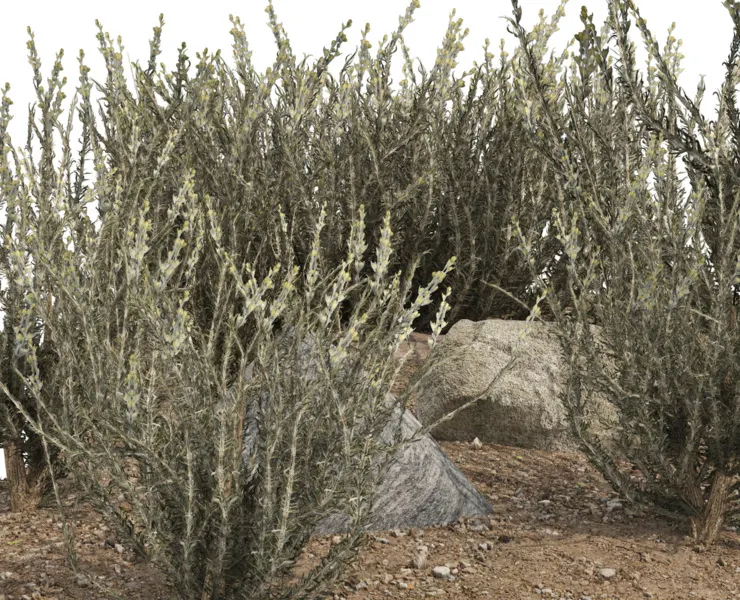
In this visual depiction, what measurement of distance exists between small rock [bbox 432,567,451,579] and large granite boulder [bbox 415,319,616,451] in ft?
4.83

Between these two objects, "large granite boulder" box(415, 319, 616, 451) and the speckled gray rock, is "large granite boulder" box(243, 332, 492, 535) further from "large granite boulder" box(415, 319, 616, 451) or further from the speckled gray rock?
"large granite boulder" box(415, 319, 616, 451)

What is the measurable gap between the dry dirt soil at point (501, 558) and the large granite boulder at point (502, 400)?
62 centimetres

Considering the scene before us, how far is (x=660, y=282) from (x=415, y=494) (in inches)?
59.1

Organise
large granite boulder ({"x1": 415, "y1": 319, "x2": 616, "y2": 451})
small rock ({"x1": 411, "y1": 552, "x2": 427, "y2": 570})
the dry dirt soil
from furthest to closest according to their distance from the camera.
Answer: large granite boulder ({"x1": 415, "y1": 319, "x2": 616, "y2": 451})
small rock ({"x1": 411, "y1": 552, "x2": 427, "y2": 570})
the dry dirt soil

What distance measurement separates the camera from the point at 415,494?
12.6 ft

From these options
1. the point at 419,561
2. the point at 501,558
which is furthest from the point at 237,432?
the point at 501,558

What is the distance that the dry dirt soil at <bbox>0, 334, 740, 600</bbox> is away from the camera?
3316 millimetres

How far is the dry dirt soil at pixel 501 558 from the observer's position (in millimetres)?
3316

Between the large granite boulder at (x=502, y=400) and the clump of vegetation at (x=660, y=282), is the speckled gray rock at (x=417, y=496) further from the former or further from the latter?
the large granite boulder at (x=502, y=400)

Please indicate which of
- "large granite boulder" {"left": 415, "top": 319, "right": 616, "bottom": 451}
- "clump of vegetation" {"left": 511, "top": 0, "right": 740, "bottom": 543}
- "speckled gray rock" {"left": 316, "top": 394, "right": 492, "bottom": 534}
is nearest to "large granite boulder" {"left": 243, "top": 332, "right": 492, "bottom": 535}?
"speckled gray rock" {"left": 316, "top": 394, "right": 492, "bottom": 534}

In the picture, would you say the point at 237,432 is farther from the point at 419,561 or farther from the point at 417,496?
the point at 417,496

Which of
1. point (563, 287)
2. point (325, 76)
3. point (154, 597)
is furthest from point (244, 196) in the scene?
point (563, 287)

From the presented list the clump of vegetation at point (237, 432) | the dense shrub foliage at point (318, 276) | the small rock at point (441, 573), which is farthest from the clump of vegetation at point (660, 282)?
the clump of vegetation at point (237, 432)

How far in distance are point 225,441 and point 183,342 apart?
344 millimetres
